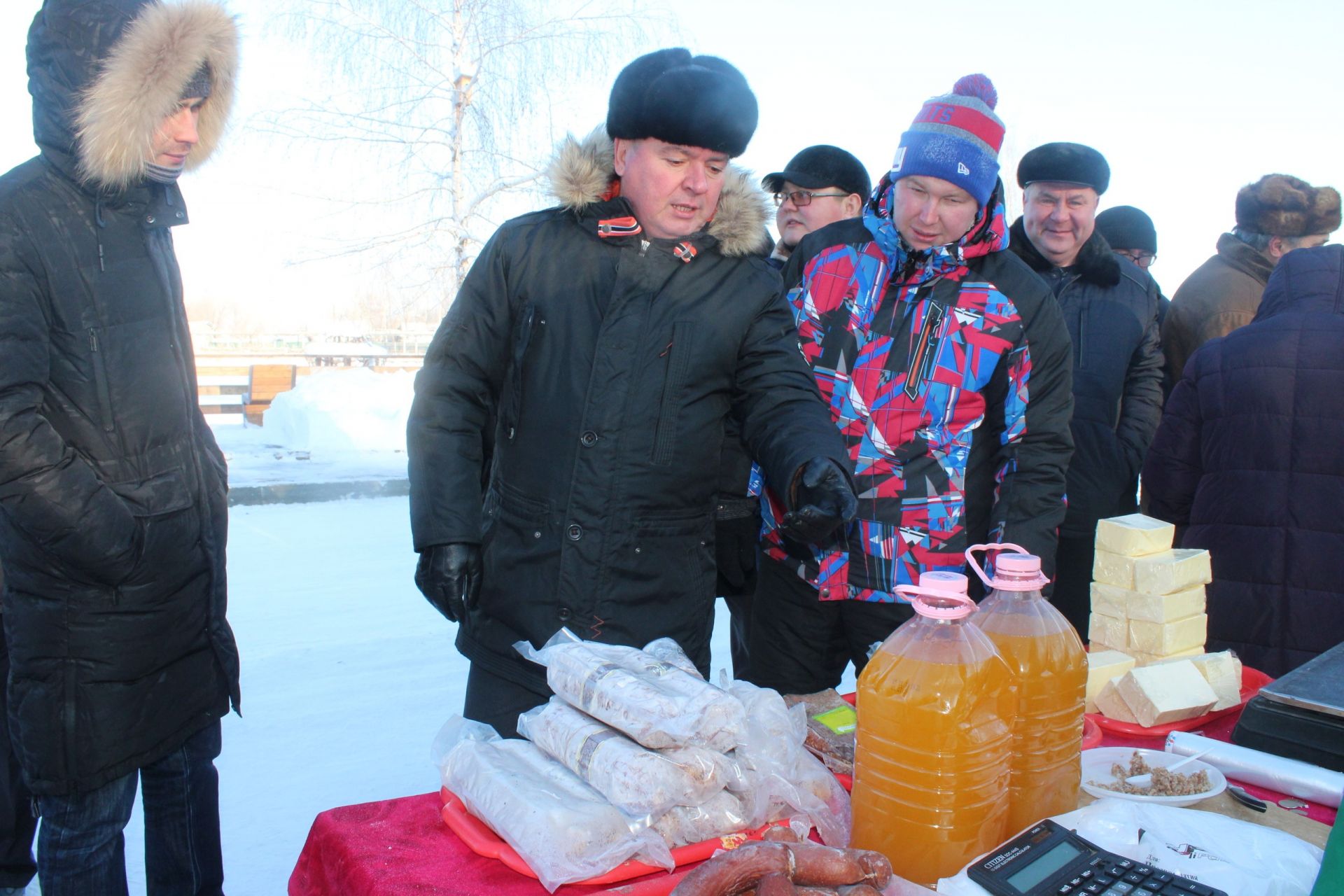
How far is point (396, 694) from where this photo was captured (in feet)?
14.0

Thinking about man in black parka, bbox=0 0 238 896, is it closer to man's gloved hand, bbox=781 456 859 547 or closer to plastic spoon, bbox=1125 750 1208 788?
man's gloved hand, bbox=781 456 859 547

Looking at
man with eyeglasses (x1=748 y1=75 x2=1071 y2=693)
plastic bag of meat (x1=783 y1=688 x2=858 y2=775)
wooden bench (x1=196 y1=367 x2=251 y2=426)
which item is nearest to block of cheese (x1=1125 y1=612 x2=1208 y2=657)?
man with eyeglasses (x1=748 y1=75 x2=1071 y2=693)

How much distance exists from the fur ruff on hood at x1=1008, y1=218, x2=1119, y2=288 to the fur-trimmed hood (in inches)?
108

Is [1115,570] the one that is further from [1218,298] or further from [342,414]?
[342,414]

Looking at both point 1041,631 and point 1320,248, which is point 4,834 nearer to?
point 1041,631

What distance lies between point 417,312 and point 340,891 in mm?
13071

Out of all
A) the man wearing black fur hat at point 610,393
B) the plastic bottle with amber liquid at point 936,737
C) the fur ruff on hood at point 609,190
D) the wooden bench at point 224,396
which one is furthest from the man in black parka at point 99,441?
the wooden bench at point 224,396

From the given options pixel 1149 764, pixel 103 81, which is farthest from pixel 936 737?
pixel 103 81

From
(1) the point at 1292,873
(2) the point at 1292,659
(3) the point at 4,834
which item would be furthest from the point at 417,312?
(1) the point at 1292,873

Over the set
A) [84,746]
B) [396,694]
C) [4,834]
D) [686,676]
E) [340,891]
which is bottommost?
[396,694]

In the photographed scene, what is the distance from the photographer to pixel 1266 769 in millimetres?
1489

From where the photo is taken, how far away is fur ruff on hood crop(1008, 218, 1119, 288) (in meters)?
3.50

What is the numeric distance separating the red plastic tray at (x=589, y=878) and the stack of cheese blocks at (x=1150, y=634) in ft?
2.69

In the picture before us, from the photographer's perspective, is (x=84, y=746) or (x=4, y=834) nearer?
(x=84, y=746)
